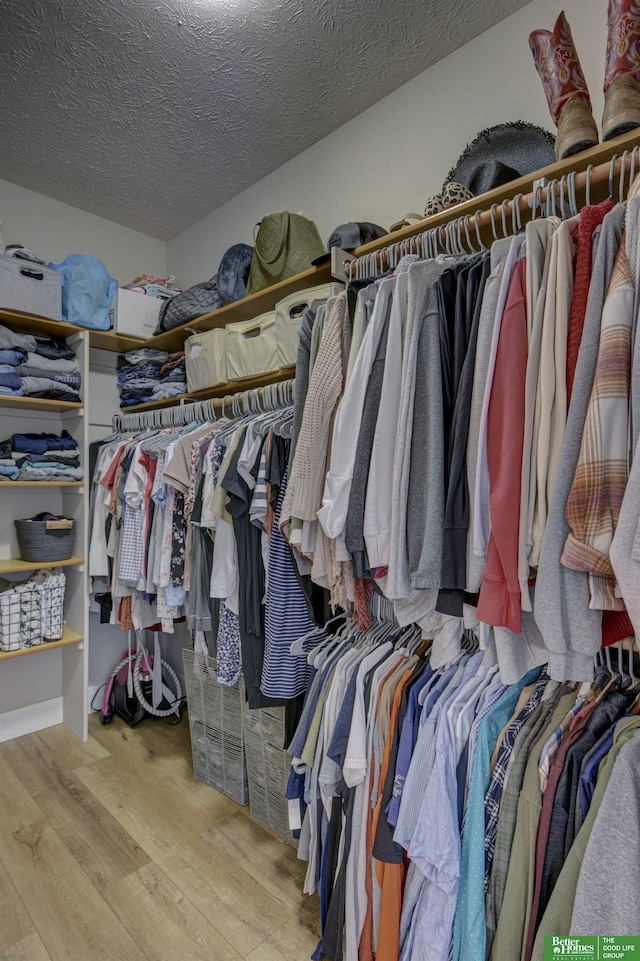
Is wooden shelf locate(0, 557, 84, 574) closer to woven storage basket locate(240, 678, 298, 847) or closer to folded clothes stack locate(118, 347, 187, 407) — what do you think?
folded clothes stack locate(118, 347, 187, 407)

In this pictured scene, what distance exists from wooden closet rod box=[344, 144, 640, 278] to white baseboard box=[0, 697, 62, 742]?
9.05 ft

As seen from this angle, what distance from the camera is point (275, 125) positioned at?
2227 mm

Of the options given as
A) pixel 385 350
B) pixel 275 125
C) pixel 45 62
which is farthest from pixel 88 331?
pixel 385 350

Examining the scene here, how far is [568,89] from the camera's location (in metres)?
1.13

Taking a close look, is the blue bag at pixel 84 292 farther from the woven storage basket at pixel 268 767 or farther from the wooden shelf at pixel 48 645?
the woven storage basket at pixel 268 767

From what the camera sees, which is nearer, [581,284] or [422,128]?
[581,284]

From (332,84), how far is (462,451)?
186 centimetres

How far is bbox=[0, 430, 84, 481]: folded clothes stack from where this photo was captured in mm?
2416

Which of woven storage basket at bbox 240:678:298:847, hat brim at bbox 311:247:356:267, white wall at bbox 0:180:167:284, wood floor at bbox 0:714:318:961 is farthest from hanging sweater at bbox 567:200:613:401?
white wall at bbox 0:180:167:284

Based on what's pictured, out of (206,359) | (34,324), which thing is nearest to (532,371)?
(206,359)

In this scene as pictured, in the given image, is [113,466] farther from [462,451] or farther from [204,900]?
[462,451]

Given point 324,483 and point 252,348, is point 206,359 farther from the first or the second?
point 324,483

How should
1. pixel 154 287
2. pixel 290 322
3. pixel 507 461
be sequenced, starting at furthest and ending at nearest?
pixel 154 287 → pixel 290 322 → pixel 507 461

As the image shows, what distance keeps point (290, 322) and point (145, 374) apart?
1329 millimetres
